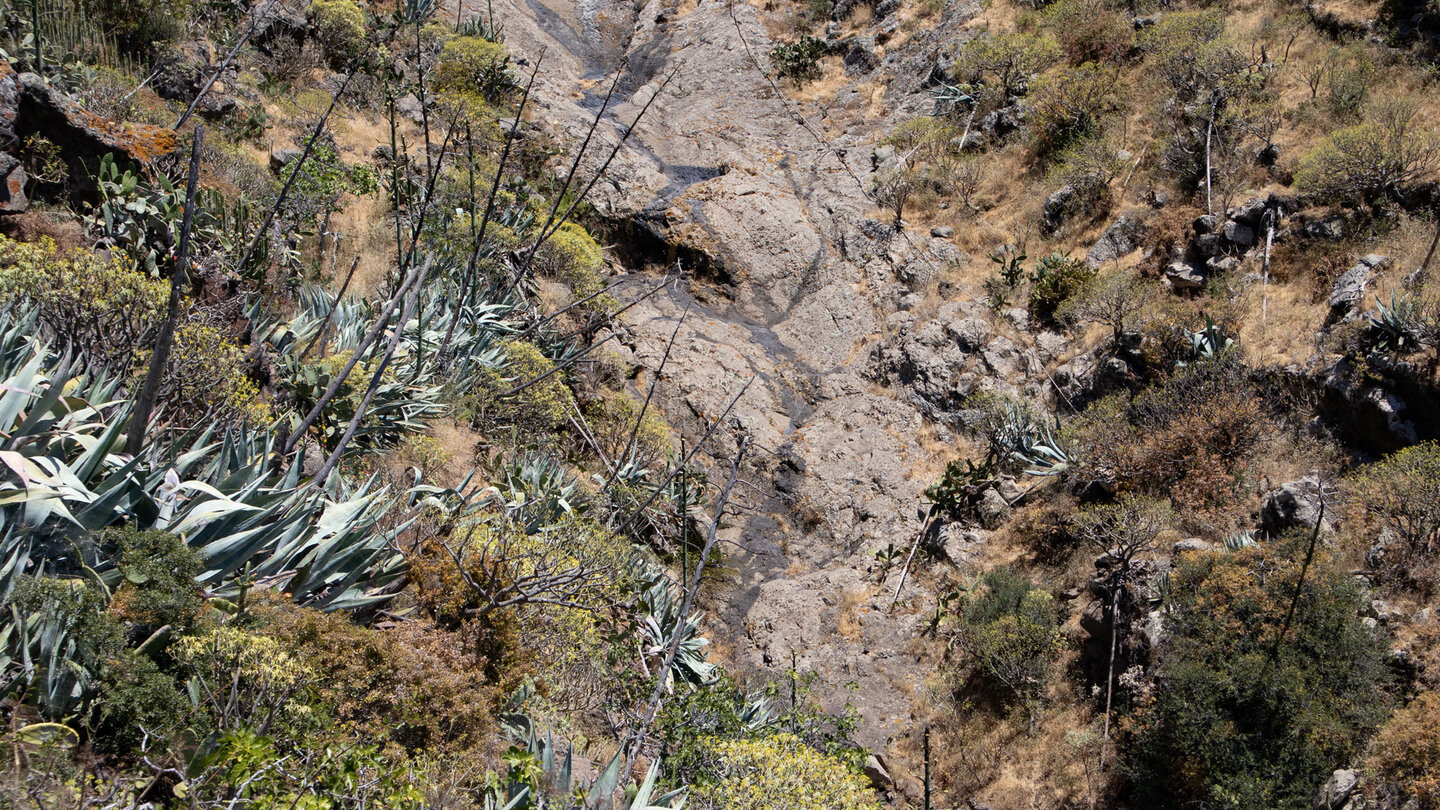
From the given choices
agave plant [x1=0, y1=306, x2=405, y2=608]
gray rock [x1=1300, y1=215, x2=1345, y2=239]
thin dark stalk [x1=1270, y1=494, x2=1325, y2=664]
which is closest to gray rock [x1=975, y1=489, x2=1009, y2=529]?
thin dark stalk [x1=1270, y1=494, x2=1325, y2=664]

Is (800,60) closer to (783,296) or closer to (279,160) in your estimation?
(783,296)

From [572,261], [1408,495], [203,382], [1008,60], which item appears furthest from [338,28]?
[1408,495]

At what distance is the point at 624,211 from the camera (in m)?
16.5

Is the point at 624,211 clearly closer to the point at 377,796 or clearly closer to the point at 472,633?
the point at 472,633

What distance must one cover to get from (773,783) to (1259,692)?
525 cm

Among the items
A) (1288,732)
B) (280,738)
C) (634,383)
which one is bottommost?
(634,383)

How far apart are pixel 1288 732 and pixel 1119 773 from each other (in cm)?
178

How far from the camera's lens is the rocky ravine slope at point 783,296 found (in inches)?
436

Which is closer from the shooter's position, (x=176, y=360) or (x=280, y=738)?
(x=280, y=738)

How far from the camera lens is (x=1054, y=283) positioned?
13.7 meters

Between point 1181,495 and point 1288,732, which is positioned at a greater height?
point 1181,495

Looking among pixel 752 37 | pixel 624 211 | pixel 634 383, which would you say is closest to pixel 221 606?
pixel 634 383

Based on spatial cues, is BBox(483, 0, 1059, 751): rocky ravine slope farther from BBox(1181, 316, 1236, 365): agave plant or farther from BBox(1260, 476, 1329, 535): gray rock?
BBox(1260, 476, 1329, 535): gray rock

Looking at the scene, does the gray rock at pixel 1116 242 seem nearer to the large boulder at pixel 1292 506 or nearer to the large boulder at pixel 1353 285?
the large boulder at pixel 1353 285
